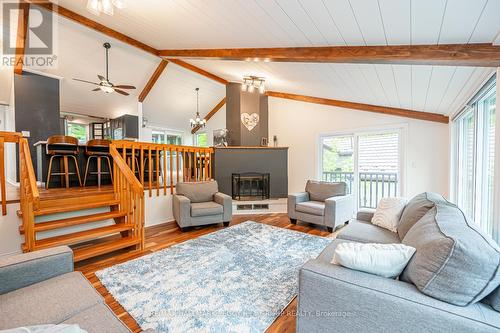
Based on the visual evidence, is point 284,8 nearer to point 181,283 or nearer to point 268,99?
point 181,283

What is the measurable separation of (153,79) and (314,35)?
541 centimetres

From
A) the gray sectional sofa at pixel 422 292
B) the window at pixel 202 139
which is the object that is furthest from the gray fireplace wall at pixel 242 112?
the gray sectional sofa at pixel 422 292

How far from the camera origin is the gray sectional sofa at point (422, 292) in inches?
37.1

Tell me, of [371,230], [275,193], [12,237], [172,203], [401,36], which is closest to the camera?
[401,36]

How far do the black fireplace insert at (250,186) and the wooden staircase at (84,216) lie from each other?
2583 mm

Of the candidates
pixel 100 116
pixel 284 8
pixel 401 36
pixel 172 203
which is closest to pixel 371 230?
pixel 401 36

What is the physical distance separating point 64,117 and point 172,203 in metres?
5.87

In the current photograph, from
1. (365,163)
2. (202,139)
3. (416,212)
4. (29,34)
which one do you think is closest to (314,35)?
(416,212)

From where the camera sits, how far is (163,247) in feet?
9.87

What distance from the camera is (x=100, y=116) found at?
760cm

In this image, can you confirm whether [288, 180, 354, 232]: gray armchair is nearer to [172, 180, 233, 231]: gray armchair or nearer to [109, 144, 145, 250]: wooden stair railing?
[172, 180, 233, 231]: gray armchair

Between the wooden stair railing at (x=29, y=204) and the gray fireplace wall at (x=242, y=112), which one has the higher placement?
the gray fireplace wall at (x=242, y=112)

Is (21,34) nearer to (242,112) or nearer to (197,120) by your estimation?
(197,120)

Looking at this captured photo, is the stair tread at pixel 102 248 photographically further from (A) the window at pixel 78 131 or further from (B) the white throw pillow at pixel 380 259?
(A) the window at pixel 78 131
